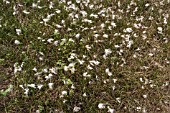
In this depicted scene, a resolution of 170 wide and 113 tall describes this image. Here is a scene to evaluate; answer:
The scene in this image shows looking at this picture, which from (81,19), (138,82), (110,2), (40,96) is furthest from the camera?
(110,2)

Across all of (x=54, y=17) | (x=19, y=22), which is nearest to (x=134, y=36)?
(x=54, y=17)

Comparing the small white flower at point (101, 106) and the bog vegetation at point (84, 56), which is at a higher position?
the bog vegetation at point (84, 56)

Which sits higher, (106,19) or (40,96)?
(106,19)

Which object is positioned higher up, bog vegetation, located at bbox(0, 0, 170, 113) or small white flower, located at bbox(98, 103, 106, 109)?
bog vegetation, located at bbox(0, 0, 170, 113)

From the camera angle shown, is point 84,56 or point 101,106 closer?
point 101,106

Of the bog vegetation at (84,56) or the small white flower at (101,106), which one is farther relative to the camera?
the bog vegetation at (84,56)

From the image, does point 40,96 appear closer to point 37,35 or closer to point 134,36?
point 37,35

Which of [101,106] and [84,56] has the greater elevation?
[84,56]

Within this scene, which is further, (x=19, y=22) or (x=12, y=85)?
(x=19, y=22)

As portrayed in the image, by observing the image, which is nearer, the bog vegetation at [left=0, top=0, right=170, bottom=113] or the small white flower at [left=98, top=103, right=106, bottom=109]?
the small white flower at [left=98, top=103, right=106, bottom=109]

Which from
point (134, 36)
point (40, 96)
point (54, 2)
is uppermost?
point (54, 2)

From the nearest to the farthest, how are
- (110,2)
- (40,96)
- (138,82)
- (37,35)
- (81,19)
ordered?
(40,96) → (138,82) → (37,35) → (81,19) → (110,2)
